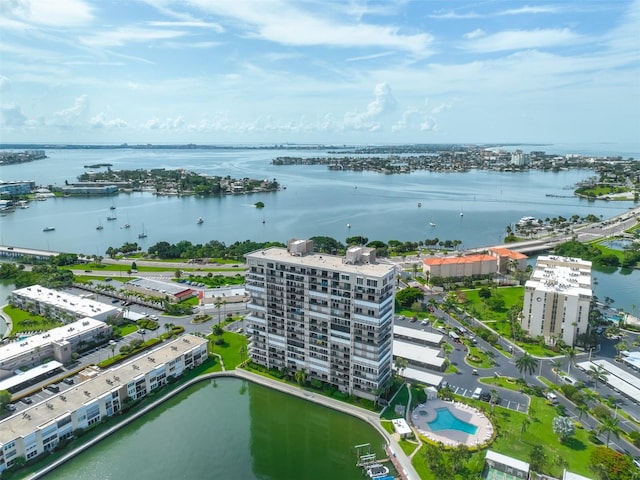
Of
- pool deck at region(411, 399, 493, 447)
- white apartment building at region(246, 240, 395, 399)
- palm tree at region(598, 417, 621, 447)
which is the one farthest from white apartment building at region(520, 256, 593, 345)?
white apartment building at region(246, 240, 395, 399)

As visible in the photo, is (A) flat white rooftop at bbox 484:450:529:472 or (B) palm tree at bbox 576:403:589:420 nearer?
(A) flat white rooftop at bbox 484:450:529:472

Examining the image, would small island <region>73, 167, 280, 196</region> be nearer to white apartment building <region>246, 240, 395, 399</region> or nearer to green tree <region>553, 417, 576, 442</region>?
white apartment building <region>246, 240, 395, 399</region>

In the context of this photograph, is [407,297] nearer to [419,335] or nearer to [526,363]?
[419,335]

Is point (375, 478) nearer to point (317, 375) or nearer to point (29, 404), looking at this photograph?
point (317, 375)

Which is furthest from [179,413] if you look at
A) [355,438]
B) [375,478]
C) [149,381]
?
[375,478]

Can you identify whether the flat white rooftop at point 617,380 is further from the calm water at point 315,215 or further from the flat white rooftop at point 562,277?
the calm water at point 315,215

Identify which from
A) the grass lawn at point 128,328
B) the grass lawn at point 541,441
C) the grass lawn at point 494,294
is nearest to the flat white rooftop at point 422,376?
the grass lawn at point 541,441
